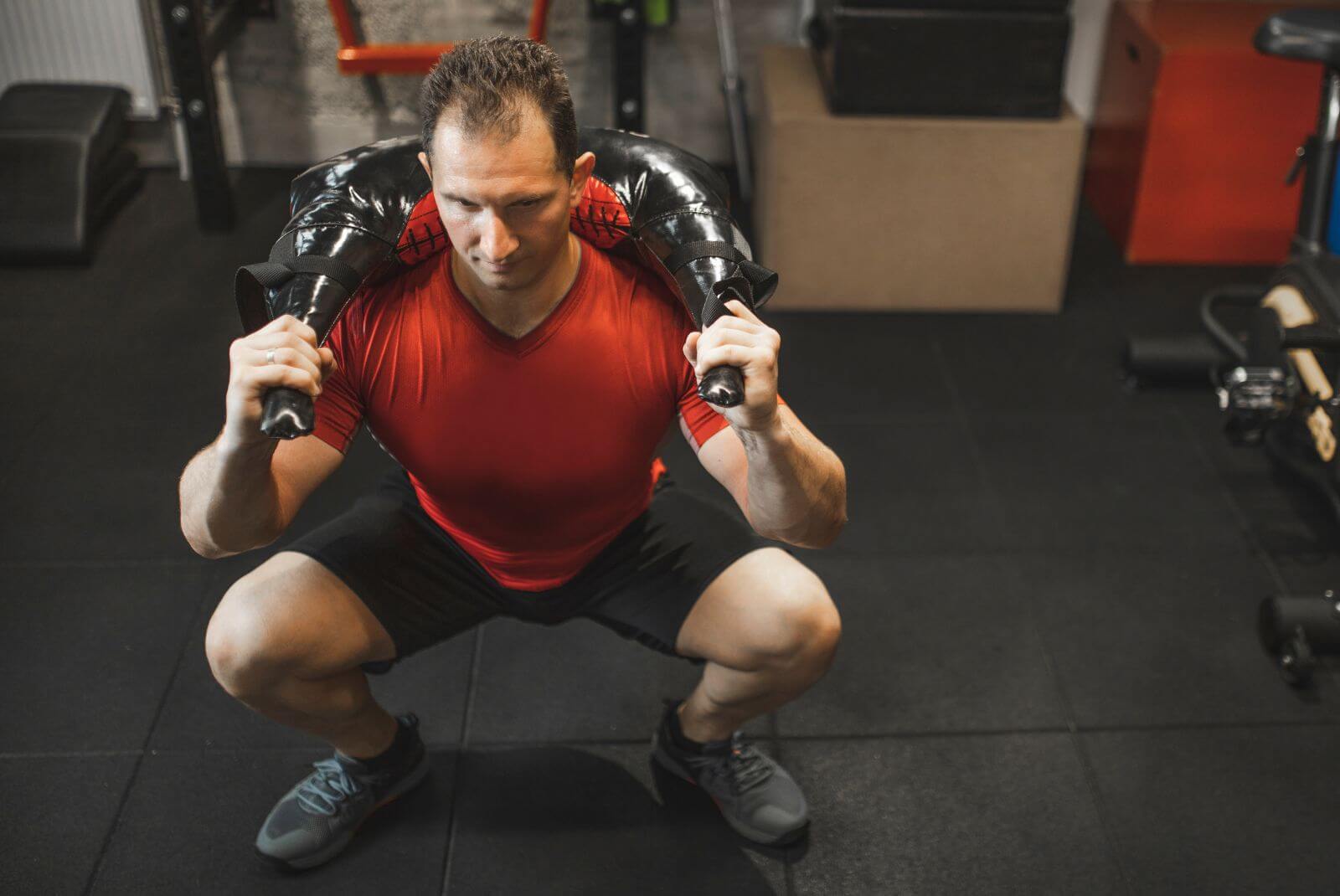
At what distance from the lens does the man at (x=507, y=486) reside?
150 centimetres

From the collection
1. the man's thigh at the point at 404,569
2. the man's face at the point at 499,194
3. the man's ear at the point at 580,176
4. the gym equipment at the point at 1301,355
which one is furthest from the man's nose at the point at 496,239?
the gym equipment at the point at 1301,355

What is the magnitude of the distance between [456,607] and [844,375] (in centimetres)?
156

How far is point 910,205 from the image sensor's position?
335 cm

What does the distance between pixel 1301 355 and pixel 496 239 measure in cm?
188

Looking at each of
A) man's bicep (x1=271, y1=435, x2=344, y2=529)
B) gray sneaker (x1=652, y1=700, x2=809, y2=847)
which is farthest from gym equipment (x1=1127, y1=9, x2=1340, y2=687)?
man's bicep (x1=271, y1=435, x2=344, y2=529)

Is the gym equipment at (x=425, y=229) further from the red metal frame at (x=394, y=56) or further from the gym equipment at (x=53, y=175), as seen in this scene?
the gym equipment at (x=53, y=175)

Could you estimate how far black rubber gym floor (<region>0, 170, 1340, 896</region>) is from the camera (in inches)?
78.4

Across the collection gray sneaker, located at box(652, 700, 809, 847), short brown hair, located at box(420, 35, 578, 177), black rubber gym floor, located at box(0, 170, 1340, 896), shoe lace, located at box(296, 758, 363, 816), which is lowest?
black rubber gym floor, located at box(0, 170, 1340, 896)

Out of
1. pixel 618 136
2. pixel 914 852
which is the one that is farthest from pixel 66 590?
pixel 914 852

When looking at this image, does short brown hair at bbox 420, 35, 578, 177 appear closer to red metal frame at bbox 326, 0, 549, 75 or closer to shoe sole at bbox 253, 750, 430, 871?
shoe sole at bbox 253, 750, 430, 871

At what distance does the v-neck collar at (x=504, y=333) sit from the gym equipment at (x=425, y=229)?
46mm

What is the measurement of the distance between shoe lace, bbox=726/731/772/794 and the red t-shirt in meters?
0.51

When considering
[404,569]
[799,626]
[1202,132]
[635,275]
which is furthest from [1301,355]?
[404,569]

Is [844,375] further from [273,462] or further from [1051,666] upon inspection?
[273,462]
